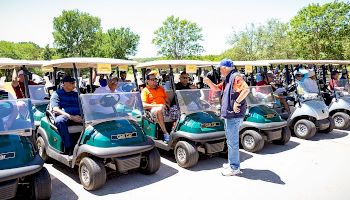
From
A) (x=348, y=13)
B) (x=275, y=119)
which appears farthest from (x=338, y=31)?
(x=275, y=119)

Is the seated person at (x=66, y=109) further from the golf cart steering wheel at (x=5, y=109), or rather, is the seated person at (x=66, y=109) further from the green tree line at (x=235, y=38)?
the green tree line at (x=235, y=38)

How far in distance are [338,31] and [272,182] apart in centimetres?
2329

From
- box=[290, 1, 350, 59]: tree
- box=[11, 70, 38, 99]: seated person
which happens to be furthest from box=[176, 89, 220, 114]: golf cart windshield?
box=[290, 1, 350, 59]: tree

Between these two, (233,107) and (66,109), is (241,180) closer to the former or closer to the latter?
(233,107)

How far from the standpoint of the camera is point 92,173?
13.6ft

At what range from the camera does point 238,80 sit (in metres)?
4.66

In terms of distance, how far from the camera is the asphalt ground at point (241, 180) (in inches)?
163

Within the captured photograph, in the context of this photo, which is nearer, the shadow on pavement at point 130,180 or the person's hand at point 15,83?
the shadow on pavement at point 130,180

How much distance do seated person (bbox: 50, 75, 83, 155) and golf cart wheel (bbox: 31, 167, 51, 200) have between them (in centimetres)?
A: 105

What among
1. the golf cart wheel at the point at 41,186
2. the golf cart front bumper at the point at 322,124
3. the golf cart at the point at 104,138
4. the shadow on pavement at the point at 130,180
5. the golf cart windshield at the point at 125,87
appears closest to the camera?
the golf cart wheel at the point at 41,186

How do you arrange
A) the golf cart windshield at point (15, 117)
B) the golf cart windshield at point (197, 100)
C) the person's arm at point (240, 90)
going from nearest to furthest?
1. the golf cart windshield at point (15, 117)
2. the person's arm at point (240, 90)
3. the golf cart windshield at point (197, 100)

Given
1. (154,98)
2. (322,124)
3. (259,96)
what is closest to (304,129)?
(322,124)

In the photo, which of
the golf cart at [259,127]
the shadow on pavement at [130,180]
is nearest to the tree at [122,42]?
the golf cart at [259,127]

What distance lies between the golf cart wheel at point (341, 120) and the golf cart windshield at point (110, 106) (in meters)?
5.65
